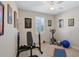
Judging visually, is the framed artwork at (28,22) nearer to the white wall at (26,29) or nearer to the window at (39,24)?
the white wall at (26,29)

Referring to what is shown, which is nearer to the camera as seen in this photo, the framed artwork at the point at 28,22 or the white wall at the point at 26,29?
the white wall at the point at 26,29

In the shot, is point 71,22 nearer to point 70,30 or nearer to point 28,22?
point 70,30

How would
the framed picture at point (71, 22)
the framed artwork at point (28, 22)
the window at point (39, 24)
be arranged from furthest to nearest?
the window at point (39, 24) < the framed artwork at point (28, 22) < the framed picture at point (71, 22)

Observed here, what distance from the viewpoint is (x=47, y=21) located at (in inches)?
283

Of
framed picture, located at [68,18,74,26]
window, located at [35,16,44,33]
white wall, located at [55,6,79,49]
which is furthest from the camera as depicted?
window, located at [35,16,44,33]

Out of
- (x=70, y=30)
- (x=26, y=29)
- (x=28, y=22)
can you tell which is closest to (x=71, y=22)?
(x=70, y=30)

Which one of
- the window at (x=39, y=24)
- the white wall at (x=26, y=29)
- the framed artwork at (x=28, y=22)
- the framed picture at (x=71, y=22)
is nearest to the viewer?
the framed picture at (x=71, y=22)

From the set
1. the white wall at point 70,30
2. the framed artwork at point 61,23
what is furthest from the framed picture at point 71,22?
the framed artwork at point 61,23

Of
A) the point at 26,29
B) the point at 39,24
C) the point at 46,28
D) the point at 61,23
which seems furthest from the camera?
the point at 46,28

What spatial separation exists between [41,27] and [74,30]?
8.06 ft

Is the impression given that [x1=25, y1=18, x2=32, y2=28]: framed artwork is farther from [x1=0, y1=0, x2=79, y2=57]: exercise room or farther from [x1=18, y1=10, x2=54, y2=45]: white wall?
[x1=18, y1=10, x2=54, y2=45]: white wall

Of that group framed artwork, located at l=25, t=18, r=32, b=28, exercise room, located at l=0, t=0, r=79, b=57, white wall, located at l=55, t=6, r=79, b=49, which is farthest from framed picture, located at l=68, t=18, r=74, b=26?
framed artwork, located at l=25, t=18, r=32, b=28

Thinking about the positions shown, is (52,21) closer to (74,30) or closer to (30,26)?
(30,26)

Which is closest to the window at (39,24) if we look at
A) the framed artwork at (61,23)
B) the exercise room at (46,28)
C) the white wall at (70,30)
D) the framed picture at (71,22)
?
the exercise room at (46,28)
